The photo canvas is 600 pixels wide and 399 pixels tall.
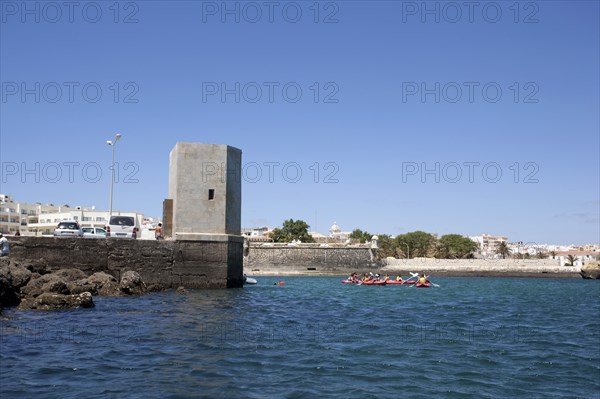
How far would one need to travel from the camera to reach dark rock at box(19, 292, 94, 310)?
16.2m

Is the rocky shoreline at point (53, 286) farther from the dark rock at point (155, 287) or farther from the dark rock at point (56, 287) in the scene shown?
the dark rock at point (155, 287)

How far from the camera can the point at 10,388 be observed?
8.16 meters

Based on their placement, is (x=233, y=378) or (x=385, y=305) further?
(x=385, y=305)

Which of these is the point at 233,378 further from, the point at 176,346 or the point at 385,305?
the point at 385,305

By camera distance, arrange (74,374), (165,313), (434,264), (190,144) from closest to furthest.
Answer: (74,374) < (165,313) < (190,144) < (434,264)

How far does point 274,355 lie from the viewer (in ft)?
37.8

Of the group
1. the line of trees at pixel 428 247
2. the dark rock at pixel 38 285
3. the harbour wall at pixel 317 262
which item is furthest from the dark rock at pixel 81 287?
the line of trees at pixel 428 247

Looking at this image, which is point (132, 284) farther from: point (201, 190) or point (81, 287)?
point (201, 190)

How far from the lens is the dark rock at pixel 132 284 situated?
2142cm

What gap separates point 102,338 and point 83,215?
278ft

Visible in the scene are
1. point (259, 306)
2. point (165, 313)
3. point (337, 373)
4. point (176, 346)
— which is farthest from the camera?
point (259, 306)

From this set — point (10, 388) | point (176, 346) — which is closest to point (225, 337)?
point (176, 346)

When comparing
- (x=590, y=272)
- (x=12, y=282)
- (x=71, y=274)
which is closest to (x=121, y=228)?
(x=71, y=274)

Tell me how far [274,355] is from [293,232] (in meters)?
105
